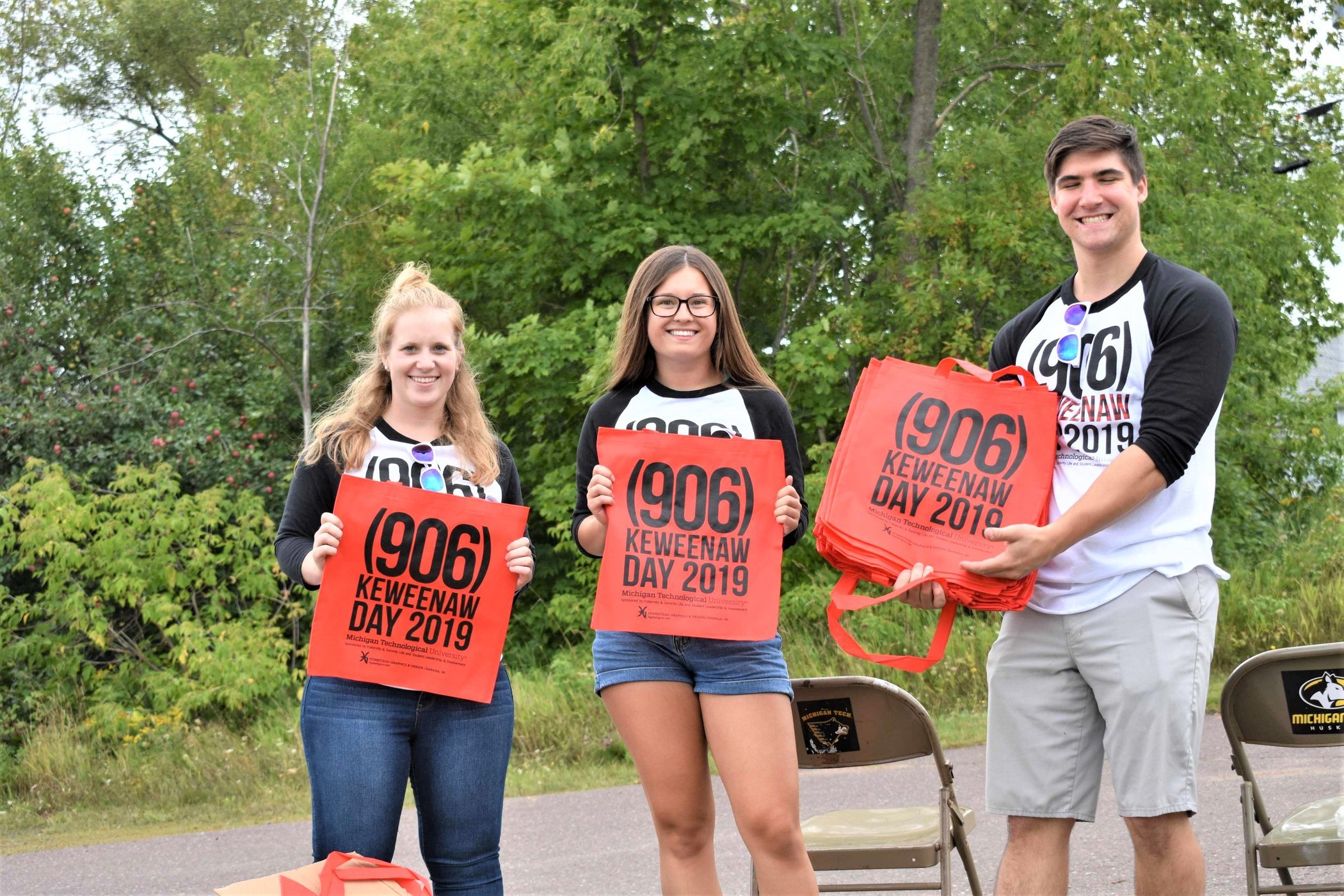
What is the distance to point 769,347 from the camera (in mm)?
14805

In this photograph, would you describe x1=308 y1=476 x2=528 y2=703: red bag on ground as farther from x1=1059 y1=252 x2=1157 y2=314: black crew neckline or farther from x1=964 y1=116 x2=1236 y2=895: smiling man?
x1=1059 y1=252 x2=1157 y2=314: black crew neckline

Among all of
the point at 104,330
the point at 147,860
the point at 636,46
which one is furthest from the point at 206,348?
the point at 147,860

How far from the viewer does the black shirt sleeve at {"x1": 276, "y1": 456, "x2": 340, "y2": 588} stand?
3229mm

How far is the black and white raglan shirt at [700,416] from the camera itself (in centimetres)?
338

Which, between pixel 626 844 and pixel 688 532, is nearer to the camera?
pixel 688 532

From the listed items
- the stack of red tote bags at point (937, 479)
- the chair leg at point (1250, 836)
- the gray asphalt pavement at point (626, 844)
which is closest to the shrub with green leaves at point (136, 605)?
the gray asphalt pavement at point (626, 844)

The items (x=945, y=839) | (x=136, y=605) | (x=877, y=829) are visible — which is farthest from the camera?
(x=136, y=605)

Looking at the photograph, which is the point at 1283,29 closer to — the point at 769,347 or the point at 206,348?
the point at 769,347

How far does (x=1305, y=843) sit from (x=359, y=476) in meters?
2.61

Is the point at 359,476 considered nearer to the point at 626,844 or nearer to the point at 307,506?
the point at 307,506

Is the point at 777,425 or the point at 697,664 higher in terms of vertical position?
the point at 777,425

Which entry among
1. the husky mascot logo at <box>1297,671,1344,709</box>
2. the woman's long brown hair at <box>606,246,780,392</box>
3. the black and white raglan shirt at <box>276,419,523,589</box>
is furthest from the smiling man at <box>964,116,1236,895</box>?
the black and white raglan shirt at <box>276,419,523,589</box>

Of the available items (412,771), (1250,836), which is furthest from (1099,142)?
(412,771)

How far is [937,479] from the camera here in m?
3.09
